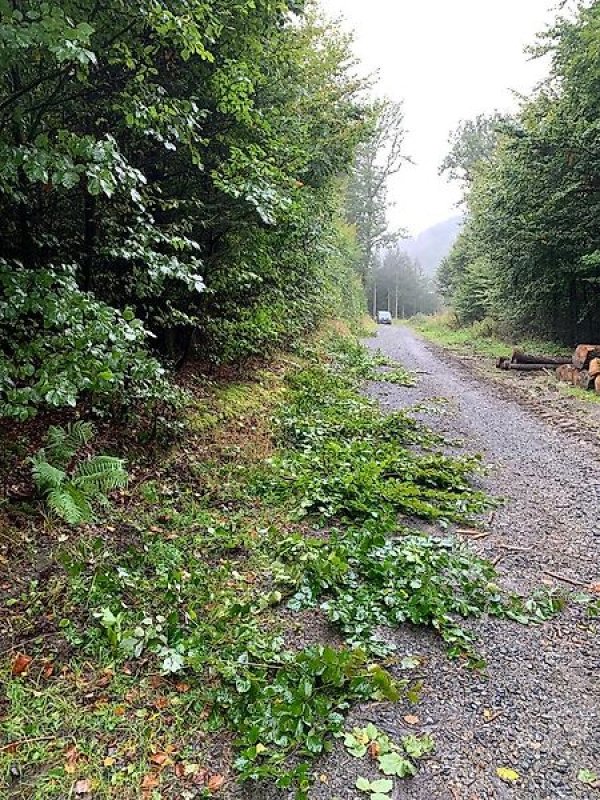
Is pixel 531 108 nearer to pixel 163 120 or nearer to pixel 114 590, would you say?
pixel 163 120

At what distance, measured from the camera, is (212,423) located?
4.49 metres

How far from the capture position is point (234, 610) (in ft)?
7.84

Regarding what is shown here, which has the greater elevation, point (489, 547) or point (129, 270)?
point (129, 270)

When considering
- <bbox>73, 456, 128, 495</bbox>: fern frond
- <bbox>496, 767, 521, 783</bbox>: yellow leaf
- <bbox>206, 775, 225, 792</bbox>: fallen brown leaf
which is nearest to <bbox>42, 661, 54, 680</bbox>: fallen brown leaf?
<bbox>206, 775, 225, 792</bbox>: fallen brown leaf

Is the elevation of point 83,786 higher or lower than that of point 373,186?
lower

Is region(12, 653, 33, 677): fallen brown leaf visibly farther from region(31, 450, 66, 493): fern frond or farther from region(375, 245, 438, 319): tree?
region(375, 245, 438, 319): tree

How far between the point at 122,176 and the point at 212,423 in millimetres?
2364

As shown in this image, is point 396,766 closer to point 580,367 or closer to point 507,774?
point 507,774

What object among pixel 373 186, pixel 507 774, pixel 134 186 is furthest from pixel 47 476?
pixel 373 186

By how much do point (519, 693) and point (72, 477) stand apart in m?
2.45

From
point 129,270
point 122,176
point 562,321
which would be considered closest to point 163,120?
point 122,176

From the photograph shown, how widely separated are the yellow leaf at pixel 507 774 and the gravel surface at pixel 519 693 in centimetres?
2

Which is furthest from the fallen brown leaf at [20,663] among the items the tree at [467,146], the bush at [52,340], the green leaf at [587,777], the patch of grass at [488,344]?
the tree at [467,146]

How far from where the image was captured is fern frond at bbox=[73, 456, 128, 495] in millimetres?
2775
